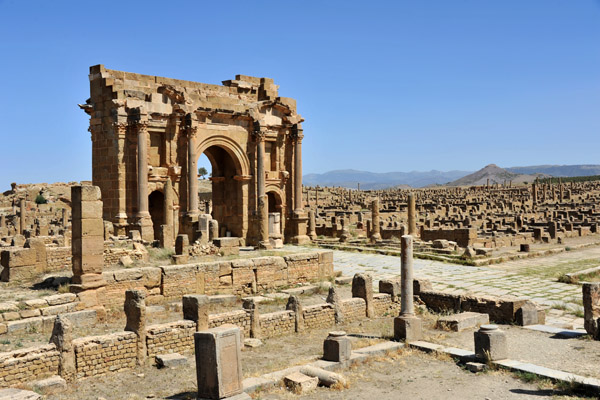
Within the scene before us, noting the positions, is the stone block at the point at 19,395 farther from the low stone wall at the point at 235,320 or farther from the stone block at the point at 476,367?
the stone block at the point at 476,367

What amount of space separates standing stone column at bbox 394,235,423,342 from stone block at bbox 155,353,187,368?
13.5ft

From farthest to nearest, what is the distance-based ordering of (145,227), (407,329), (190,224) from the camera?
(190,224)
(145,227)
(407,329)

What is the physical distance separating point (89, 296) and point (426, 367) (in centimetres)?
757

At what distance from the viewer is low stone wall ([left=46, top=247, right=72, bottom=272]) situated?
1605 cm

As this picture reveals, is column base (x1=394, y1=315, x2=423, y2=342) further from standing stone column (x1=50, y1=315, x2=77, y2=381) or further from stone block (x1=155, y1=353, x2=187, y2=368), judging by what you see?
standing stone column (x1=50, y1=315, x2=77, y2=381)

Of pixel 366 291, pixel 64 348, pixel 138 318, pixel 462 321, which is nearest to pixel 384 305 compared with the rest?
pixel 366 291

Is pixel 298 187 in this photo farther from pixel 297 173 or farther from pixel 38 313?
pixel 38 313

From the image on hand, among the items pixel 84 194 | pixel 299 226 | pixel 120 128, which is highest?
pixel 120 128

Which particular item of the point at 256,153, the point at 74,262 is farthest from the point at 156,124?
the point at 74,262

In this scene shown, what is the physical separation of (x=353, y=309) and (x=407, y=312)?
6.75 feet

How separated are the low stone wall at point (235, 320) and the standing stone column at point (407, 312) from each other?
289 centimetres

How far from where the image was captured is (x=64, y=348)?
28.9 ft

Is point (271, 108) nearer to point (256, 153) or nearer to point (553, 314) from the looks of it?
point (256, 153)

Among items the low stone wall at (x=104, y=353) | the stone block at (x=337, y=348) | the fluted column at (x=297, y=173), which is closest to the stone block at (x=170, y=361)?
the low stone wall at (x=104, y=353)
